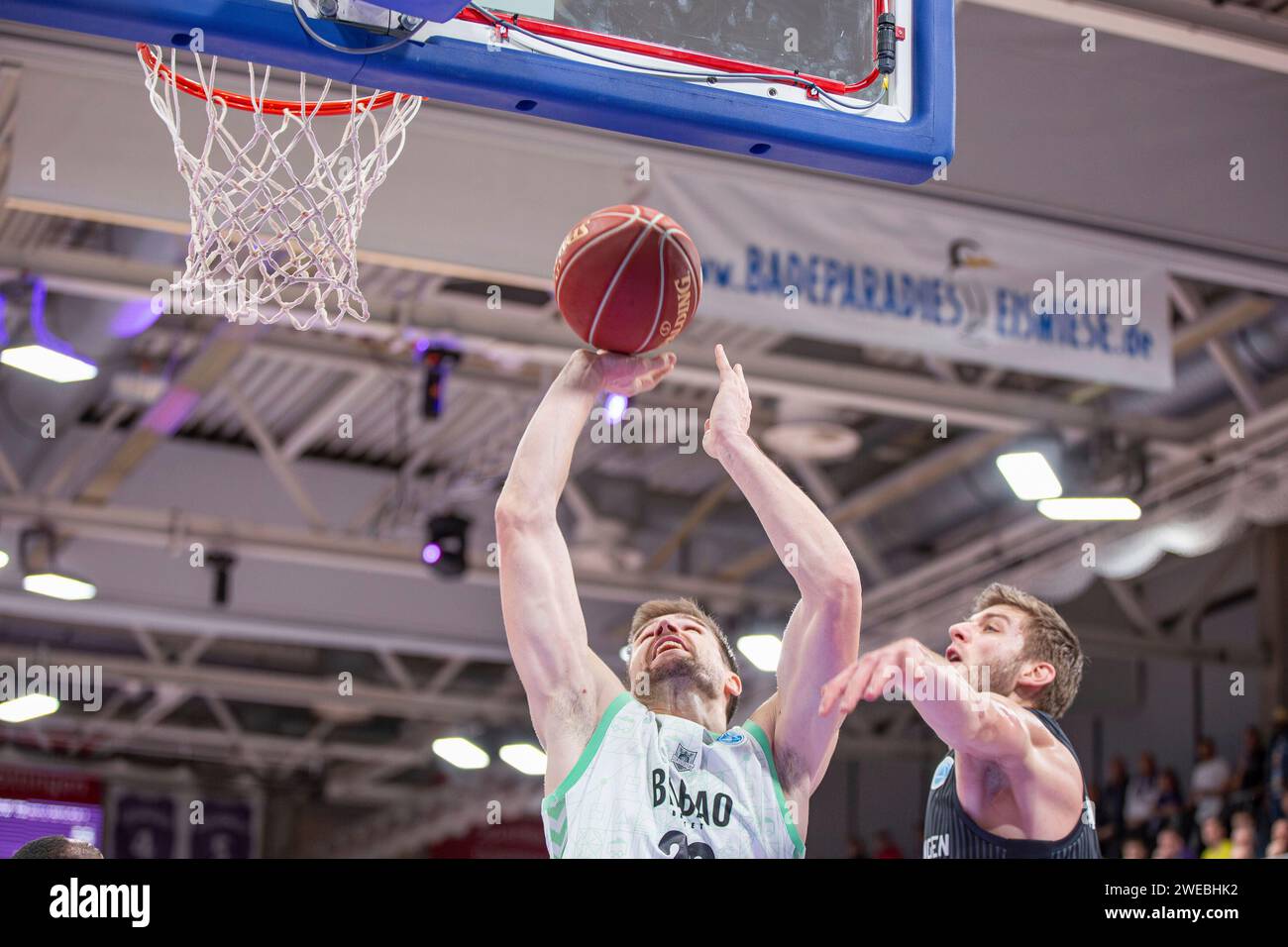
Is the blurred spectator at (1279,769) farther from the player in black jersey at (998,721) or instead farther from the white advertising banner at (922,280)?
the player in black jersey at (998,721)

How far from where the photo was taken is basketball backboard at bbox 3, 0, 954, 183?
12.1 ft

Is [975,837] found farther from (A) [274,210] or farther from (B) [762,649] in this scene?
(B) [762,649]

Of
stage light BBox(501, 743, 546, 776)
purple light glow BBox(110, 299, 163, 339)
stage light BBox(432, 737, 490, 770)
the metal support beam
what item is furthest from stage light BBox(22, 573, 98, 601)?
the metal support beam

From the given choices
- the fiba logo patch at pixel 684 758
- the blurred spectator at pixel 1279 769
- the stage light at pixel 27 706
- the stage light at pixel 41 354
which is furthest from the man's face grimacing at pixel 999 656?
the stage light at pixel 27 706

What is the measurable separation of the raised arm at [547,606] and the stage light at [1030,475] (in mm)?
5729

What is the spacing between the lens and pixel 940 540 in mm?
13680

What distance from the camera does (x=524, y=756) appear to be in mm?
14664

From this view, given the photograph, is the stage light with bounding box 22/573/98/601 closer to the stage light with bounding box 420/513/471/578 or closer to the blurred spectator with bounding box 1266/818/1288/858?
the stage light with bounding box 420/513/471/578

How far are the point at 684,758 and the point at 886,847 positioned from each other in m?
12.2

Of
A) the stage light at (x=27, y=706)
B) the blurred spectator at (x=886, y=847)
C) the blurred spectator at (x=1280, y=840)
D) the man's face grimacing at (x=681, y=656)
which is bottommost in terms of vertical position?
the blurred spectator at (x=1280, y=840)

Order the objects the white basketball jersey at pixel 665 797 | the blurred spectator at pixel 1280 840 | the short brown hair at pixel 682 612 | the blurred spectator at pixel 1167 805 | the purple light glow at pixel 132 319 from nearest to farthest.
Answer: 1. the white basketball jersey at pixel 665 797
2. the short brown hair at pixel 682 612
3. the blurred spectator at pixel 1280 840
4. the purple light glow at pixel 132 319
5. the blurred spectator at pixel 1167 805

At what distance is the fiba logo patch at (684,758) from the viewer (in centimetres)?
371
